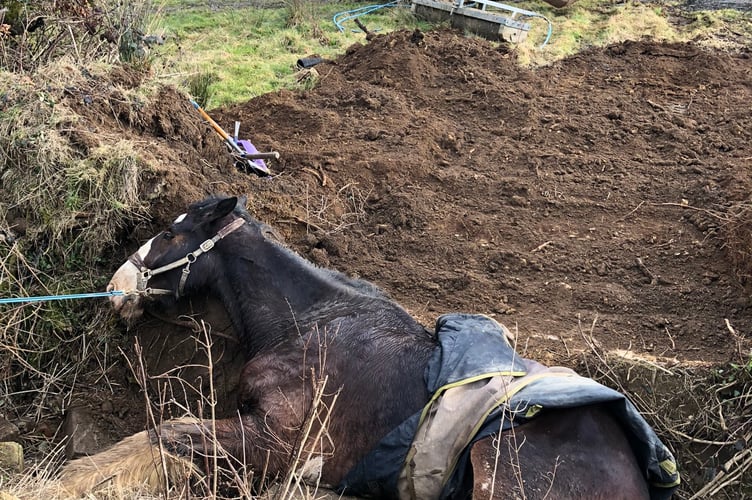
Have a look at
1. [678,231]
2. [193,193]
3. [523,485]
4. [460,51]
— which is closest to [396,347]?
[523,485]

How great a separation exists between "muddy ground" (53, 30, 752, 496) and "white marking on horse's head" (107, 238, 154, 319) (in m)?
0.35

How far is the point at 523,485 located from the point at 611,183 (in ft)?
16.0

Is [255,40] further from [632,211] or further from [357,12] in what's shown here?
[632,211]

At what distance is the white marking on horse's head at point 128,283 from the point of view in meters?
Answer: 4.50

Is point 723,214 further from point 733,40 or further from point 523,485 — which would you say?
point 733,40

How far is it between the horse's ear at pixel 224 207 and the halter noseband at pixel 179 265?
0.28 ft

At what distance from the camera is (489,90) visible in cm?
958

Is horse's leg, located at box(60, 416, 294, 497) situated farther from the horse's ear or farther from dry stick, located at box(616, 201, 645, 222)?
dry stick, located at box(616, 201, 645, 222)

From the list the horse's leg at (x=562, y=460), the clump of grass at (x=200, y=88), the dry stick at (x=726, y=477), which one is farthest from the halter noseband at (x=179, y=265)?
the clump of grass at (x=200, y=88)

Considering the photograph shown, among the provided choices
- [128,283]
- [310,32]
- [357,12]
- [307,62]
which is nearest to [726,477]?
[128,283]

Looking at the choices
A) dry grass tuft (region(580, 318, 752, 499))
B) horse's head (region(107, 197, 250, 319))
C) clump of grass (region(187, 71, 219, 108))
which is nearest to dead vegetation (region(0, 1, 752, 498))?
dry grass tuft (region(580, 318, 752, 499))

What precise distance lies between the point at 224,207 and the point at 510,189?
3.78 meters

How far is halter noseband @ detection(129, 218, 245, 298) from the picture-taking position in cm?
448

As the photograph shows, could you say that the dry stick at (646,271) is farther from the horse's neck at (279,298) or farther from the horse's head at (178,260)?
the horse's head at (178,260)
